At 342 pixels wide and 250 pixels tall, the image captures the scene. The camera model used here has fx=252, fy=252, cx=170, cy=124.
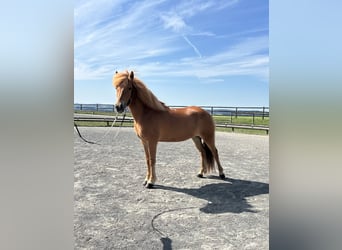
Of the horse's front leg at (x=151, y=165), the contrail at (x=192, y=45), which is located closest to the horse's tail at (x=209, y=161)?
the horse's front leg at (x=151, y=165)

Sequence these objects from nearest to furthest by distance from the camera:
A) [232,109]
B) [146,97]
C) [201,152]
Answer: [232,109], [146,97], [201,152]

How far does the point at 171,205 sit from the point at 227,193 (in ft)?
1.26

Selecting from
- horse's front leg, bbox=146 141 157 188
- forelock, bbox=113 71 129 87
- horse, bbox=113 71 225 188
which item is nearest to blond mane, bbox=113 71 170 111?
horse, bbox=113 71 225 188

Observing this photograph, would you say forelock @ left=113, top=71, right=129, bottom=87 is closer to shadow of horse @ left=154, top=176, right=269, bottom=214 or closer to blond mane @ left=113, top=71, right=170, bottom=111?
blond mane @ left=113, top=71, right=170, bottom=111

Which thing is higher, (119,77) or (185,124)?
(119,77)

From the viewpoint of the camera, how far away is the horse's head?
141 centimetres

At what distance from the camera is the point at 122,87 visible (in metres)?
1.45

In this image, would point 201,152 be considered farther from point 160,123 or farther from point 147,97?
point 147,97

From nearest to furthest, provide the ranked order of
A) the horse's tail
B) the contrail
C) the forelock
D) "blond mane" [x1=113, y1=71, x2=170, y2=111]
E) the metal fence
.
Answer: the metal fence < the contrail < the forelock < "blond mane" [x1=113, y1=71, x2=170, y2=111] < the horse's tail

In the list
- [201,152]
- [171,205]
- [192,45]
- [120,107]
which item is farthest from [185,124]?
[192,45]

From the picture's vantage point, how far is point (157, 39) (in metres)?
1.09
